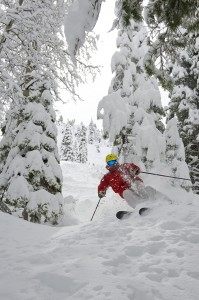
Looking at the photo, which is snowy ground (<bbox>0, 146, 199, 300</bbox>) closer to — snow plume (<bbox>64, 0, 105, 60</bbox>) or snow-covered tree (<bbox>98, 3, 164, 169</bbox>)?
snow plume (<bbox>64, 0, 105, 60</bbox>)

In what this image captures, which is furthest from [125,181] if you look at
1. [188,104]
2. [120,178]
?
[188,104]

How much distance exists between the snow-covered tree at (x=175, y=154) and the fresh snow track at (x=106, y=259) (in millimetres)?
8010

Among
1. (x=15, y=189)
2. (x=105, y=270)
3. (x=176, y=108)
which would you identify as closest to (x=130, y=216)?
(x=105, y=270)

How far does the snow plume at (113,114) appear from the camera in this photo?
42.2 ft

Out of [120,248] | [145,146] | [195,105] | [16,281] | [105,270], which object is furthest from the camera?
[195,105]

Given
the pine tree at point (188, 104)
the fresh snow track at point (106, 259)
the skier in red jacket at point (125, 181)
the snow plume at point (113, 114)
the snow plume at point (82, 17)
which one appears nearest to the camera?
the fresh snow track at point (106, 259)

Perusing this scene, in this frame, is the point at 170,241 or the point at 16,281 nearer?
the point at 16,281

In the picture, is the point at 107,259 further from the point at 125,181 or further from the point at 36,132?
the point at 36,132

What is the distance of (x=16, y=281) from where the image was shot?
3334mm

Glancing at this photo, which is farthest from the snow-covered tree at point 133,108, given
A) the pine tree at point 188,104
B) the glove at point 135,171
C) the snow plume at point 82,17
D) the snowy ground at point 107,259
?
the snow plume at point 82,17

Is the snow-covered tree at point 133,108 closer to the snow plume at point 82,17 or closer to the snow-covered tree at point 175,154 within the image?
the snow-covered tree at point 175,154

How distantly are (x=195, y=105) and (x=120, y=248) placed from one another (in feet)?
44.1

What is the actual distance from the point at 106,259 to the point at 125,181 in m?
4.59

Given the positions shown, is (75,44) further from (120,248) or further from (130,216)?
(130,216)
